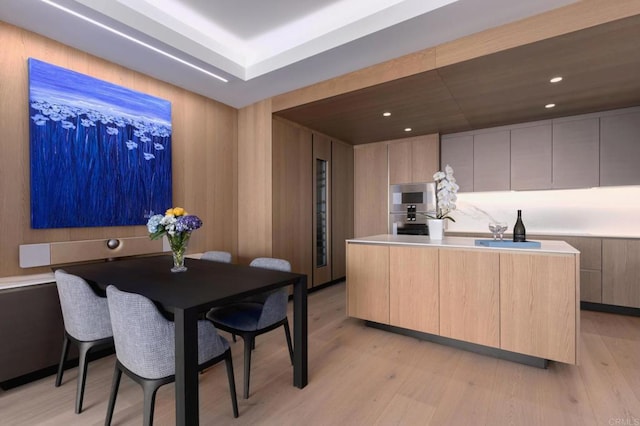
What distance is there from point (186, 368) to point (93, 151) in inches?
93.2

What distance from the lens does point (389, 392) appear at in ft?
6.53

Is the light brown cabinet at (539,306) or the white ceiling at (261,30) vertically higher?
the white ceiling at (261,30)

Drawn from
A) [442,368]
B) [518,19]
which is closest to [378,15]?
[518,19]

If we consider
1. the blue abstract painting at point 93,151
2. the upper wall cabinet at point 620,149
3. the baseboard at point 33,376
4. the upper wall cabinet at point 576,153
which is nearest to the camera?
the baseboard at point 33,376

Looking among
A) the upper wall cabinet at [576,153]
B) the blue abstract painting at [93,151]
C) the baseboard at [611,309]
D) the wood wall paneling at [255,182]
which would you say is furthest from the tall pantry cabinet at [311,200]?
the baseboard at [611,309]

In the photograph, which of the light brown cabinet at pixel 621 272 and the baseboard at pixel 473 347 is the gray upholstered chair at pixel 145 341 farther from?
the light brown cabinet at pixel 621 272

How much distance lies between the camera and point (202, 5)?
101 inches

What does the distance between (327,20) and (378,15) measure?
573 mm

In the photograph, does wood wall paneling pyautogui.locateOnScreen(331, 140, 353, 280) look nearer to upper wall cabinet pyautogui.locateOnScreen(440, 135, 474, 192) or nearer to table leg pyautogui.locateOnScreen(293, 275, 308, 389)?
upper wall cabinet pyautogui.locateOnScreen(440, 135, 474, 192)

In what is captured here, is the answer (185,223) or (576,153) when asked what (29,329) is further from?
(576,153)

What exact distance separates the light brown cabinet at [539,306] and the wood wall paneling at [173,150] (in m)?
3.19

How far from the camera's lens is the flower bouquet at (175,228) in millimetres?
2199

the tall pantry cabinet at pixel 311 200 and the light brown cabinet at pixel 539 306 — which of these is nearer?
the light brown cabinet at pixel 539 306

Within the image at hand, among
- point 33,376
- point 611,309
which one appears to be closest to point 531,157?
point 611,309
